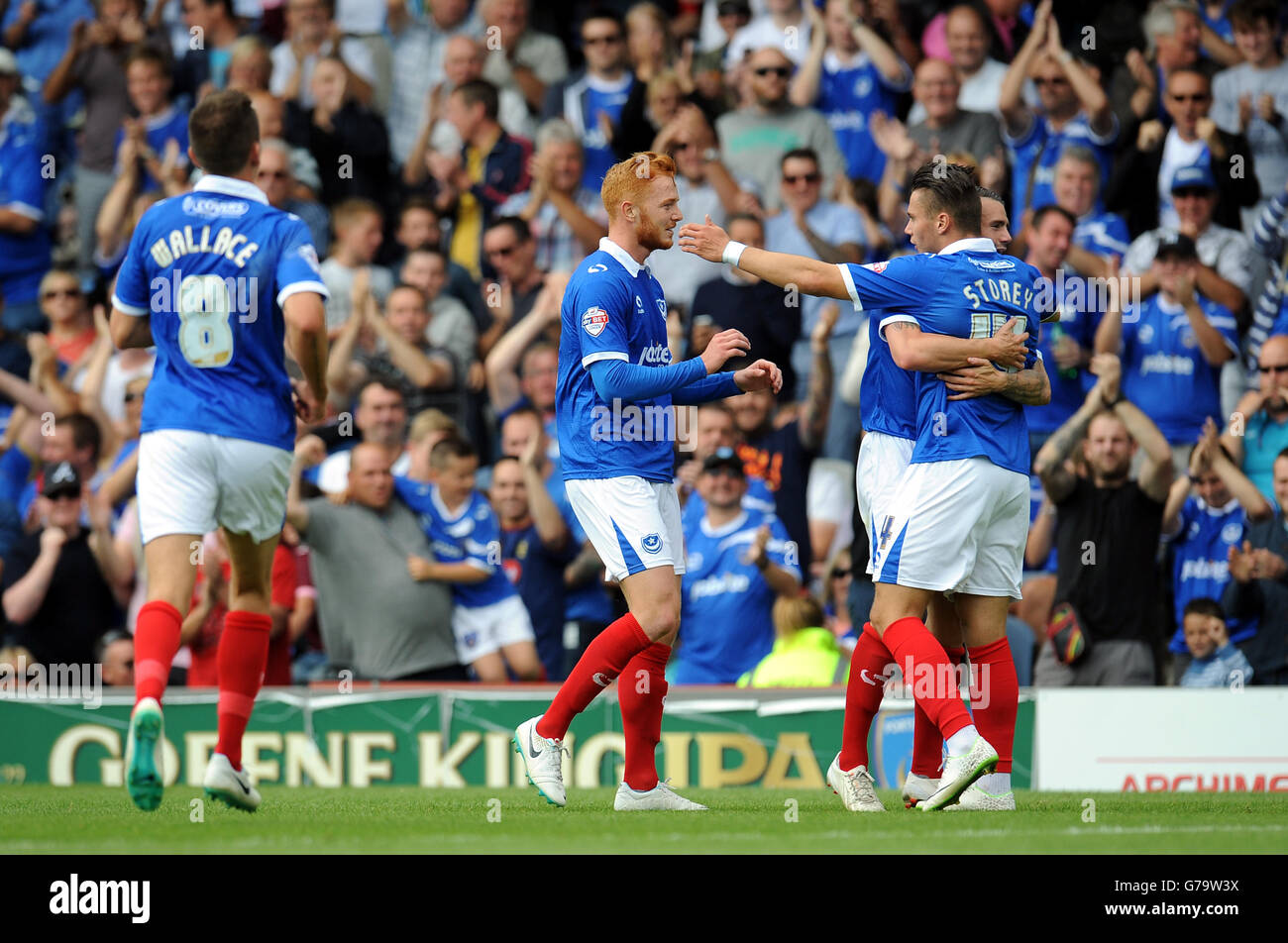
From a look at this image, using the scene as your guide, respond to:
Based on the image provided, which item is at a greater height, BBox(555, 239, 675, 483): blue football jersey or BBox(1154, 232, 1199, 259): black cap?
BBox(1154, 232, 1199, 259): black cap

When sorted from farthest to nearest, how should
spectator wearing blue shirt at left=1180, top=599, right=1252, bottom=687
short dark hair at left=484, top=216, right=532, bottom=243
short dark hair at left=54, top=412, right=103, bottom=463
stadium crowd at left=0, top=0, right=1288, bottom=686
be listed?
short dark hair at left=484, top=216, right=532, bottom=243 < short dark hair at left=54, top=412, right=103, bottom=463 < stadium crowd at left=0, top=0, right=1288, bottom=686 < spectator wearing blue shirt at left=1180, top=599, right=1252, bottom=687

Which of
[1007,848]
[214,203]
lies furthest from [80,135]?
[1007,848]

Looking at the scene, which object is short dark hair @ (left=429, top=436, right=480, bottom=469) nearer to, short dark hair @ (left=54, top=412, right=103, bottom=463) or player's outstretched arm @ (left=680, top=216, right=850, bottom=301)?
short dark hair @ (left=54, top=412, right=103, bottom=463)

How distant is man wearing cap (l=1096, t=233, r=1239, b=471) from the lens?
11.9m

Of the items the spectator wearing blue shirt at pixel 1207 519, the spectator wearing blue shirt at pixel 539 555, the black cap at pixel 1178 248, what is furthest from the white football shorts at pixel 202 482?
the black cap at pixel 1178 248

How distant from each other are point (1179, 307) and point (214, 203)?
7771 mm

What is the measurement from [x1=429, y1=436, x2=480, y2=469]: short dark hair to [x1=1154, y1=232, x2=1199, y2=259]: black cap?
5.24 m

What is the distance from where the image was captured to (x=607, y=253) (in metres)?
7.07

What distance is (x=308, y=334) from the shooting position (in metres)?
6.51

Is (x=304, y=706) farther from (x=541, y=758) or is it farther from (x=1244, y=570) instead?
(x=1244, y=570)

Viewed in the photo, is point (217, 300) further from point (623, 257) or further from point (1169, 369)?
point (1169, 369)

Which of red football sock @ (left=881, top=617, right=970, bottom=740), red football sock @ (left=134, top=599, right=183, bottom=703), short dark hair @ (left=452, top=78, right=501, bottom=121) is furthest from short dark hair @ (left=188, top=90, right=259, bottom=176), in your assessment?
short dark hair @ (left=452, top=78, right=501, bottom=121)

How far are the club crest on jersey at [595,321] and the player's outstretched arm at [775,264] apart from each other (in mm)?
436
